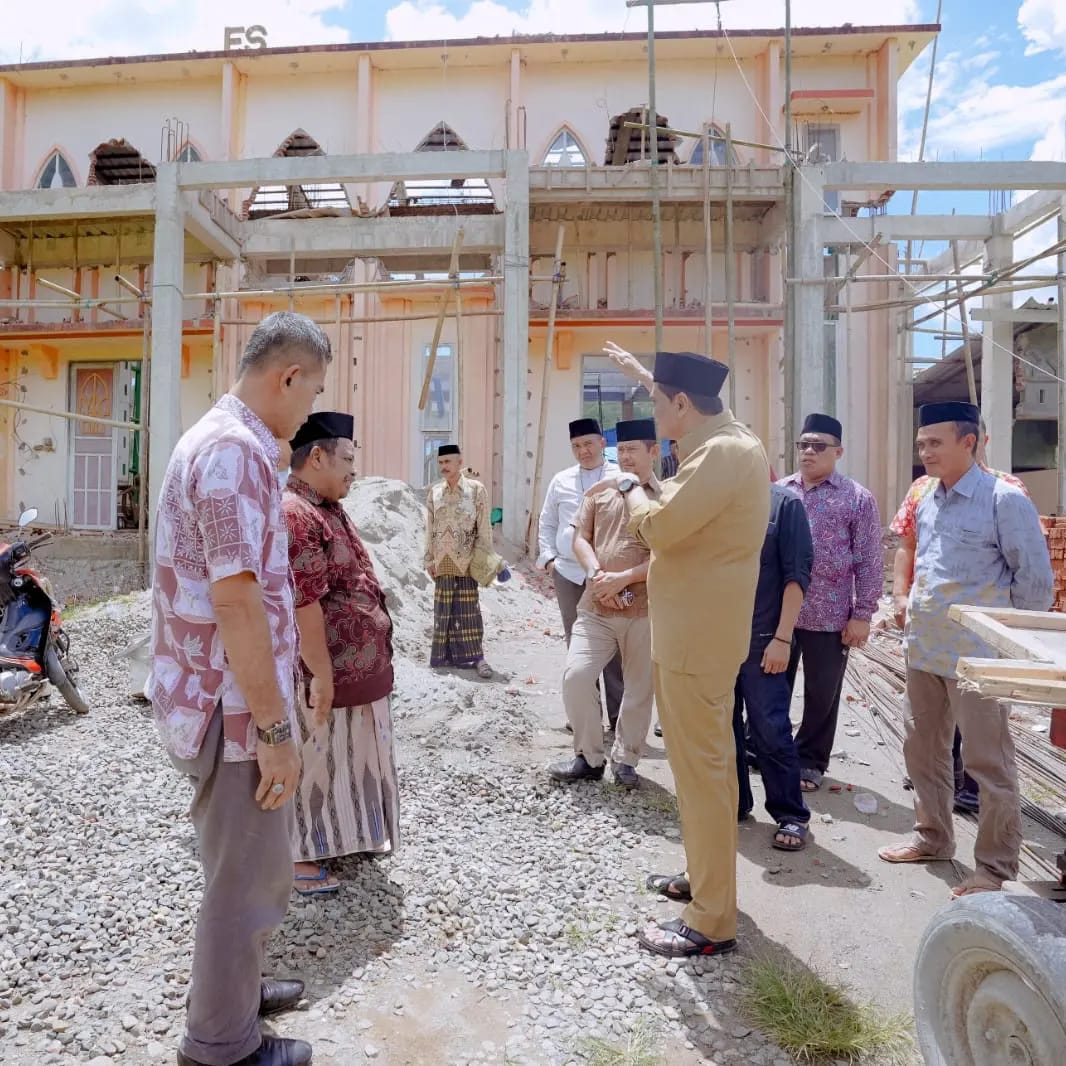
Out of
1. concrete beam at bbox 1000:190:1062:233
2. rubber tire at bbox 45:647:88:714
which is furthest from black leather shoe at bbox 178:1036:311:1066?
concrete beam at bbox 1000:190:1062:233

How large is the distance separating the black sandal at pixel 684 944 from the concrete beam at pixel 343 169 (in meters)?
9.58

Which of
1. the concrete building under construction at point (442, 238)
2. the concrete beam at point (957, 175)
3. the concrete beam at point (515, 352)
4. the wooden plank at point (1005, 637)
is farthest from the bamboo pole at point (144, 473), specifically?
the wooden plank at point (1005, 637)

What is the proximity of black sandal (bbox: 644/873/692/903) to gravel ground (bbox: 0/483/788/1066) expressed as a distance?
82 mm

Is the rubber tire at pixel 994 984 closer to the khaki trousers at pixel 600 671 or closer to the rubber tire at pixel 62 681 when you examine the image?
the khaki trousers at pixel 600 671

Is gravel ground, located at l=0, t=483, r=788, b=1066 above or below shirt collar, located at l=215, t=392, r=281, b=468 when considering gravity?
below

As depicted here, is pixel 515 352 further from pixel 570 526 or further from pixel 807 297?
pixel 570 526

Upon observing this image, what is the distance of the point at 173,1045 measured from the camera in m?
2.28

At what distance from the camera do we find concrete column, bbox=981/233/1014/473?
11859mm

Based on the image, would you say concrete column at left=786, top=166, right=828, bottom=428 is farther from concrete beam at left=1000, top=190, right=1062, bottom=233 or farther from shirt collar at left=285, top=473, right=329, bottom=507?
shirt collar at left=285, top=473, right=329, bottom=507

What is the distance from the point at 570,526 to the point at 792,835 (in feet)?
7.50

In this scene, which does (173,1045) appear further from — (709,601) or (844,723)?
(844,723)

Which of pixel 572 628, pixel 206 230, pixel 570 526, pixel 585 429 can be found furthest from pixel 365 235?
pixel 572 628

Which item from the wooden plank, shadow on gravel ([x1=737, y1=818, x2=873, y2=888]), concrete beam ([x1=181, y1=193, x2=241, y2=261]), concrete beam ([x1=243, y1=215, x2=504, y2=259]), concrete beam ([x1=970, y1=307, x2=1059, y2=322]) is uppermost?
concrete beam ([x1=243, y1=215, x2=504, y2=259])

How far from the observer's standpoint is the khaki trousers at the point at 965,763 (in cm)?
311
